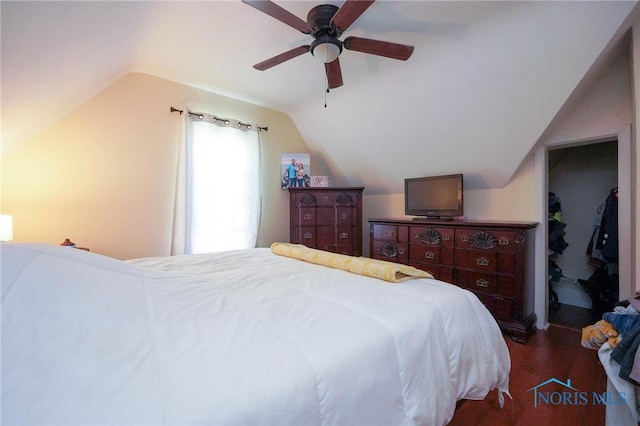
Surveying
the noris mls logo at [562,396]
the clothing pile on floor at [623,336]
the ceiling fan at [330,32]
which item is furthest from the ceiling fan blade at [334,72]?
the noris mls logo at [562,396]

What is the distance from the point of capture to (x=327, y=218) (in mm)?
3371

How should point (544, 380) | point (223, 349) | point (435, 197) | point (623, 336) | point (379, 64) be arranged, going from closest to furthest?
point (223, 349), point (623, 336), point (544, 380), point (379, 64), point (435, 197)

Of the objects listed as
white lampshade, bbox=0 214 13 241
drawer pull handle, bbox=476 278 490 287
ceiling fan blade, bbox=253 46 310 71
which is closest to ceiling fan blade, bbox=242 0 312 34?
ceiling fan blade, bbox=253 46 310 71

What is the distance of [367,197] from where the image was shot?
4.12 metres

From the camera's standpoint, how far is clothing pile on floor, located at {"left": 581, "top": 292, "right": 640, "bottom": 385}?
1007mm

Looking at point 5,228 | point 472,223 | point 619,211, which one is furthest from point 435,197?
point 5,228

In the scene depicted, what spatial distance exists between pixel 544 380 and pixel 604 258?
62.0 inches

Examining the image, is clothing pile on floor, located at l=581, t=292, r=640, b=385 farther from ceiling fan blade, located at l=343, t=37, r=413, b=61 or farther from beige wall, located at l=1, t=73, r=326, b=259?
beige wall, located at l=1, t=73, r=326, b=259

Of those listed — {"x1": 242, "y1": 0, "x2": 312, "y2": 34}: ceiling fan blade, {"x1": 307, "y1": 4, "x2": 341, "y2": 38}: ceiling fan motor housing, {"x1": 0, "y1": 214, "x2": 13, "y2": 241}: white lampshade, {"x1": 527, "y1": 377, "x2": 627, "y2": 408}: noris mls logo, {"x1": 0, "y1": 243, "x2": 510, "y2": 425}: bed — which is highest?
{"x1": 307, "y1": 4, "x2": 341, "y2": 38}: ceiling fan motor housing

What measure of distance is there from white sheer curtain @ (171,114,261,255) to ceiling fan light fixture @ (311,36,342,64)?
1.86 m

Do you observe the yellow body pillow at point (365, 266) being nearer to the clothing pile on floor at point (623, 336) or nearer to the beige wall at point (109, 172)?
the clothing pile on floor at point (623, 336)

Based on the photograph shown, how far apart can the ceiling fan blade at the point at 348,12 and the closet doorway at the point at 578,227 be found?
2.63 meters

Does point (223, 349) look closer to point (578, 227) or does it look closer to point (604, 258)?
point (604, 258)

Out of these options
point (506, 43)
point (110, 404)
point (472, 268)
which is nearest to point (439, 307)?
point (110, 404)
